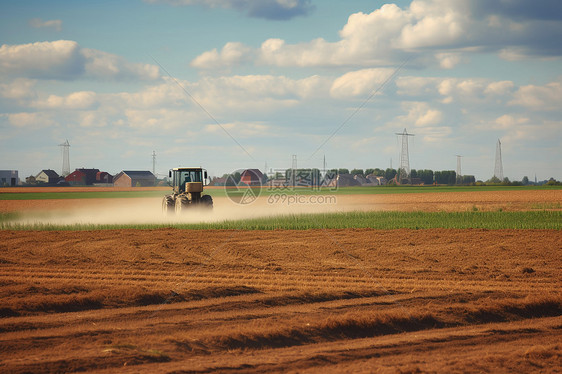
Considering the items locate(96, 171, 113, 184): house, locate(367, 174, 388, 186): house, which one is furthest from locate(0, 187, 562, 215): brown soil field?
locate(367, 174, 388, 186): house

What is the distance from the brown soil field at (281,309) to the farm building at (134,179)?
108 metres

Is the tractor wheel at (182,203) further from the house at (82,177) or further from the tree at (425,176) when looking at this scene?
the tree at (425,176)

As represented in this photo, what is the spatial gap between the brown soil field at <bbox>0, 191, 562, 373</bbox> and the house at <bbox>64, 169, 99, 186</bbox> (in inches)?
4876

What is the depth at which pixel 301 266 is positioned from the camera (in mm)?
A: 16734

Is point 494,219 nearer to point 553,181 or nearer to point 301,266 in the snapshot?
point 301,266

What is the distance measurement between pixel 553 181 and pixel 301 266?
410ft

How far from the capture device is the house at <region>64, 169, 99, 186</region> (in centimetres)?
13641

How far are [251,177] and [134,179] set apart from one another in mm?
40468

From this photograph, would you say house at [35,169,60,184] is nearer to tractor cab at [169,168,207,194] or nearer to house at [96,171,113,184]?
house at [96,171,113,184]

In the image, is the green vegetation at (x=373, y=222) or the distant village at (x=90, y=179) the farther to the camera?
the distant village at (x=90, y=179)

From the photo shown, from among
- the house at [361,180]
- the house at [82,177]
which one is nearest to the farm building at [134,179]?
the house at [82,177]

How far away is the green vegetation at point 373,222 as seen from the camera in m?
27.5

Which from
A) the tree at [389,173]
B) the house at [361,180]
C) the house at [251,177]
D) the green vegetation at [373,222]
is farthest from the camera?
the tree at [389,173]

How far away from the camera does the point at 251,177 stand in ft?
321
